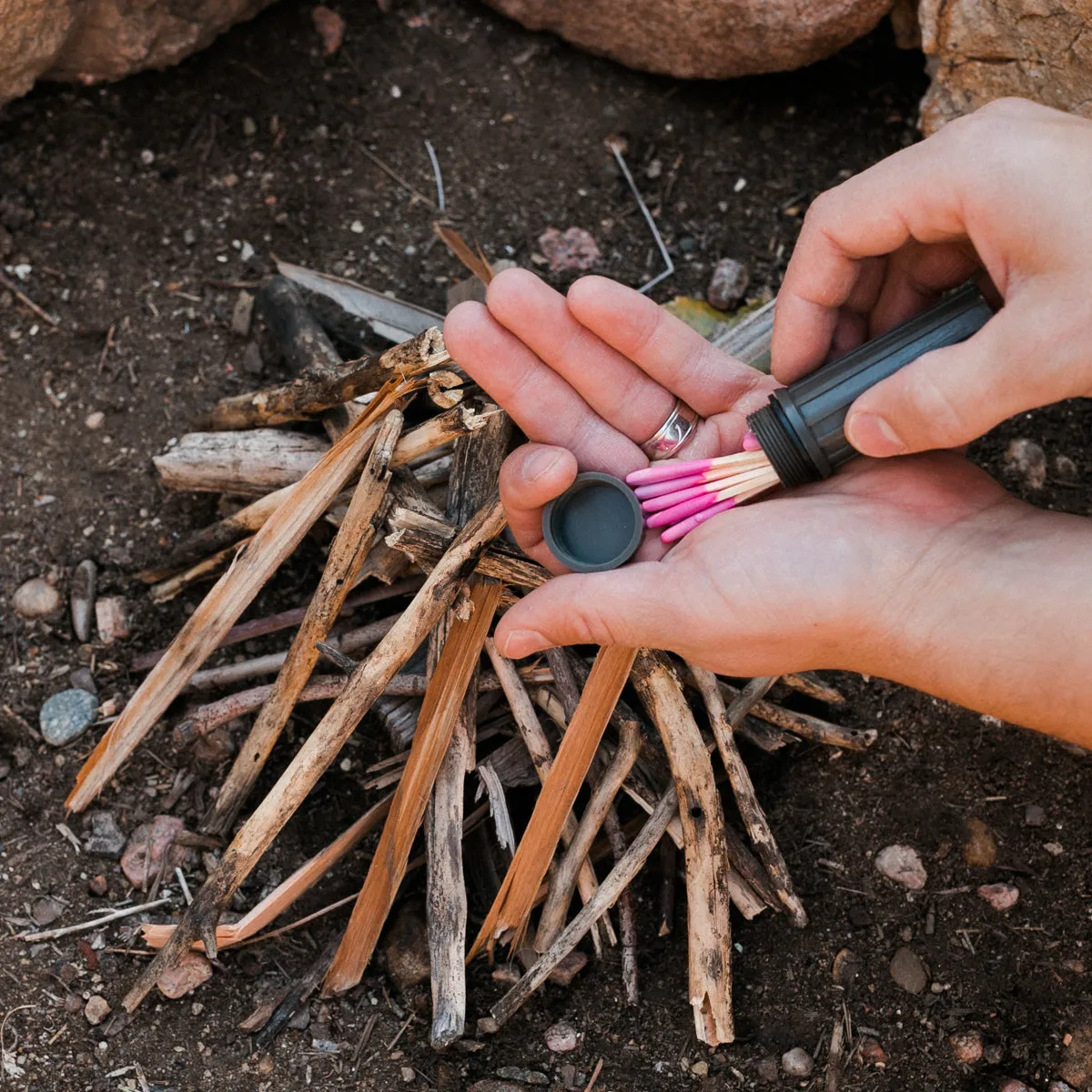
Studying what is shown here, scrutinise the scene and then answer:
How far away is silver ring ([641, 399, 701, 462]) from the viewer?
10.1 feet

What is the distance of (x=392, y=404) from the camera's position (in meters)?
3.01

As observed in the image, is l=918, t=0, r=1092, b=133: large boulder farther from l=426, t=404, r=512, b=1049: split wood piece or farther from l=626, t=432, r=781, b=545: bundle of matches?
l=426, t=404, r=512, b=1049: split wood piece

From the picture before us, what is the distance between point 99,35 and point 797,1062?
4.06 meters

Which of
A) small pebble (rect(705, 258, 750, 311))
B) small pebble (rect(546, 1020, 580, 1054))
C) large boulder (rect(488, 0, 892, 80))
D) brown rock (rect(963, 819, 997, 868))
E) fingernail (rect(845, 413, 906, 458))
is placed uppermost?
large boulder (rect(488, 0, 892, 80))

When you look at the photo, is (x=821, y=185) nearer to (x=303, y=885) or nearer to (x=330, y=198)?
(x=330, y=198)

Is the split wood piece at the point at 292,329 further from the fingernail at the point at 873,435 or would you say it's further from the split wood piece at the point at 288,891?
the fingernail at the point at 873,435

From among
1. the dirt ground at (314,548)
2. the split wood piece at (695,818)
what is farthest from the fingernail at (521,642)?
the dirt ground at (314,548)

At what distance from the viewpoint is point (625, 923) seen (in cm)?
310

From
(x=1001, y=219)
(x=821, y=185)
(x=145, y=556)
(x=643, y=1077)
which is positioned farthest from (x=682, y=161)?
(x=643, y=1077)

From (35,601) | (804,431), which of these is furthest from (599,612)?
(35,601)

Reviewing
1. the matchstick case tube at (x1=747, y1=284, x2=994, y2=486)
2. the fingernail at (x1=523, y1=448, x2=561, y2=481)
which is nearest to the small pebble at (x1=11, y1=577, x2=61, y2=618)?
the fingernail at (x1=523, y1=448, x2=561, y2=481)

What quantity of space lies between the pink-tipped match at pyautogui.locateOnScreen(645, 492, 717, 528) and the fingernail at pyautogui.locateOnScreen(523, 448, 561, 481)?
34cm

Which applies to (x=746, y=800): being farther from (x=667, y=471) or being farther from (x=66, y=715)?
(x=66, y=715)

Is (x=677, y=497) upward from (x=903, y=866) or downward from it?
upward
